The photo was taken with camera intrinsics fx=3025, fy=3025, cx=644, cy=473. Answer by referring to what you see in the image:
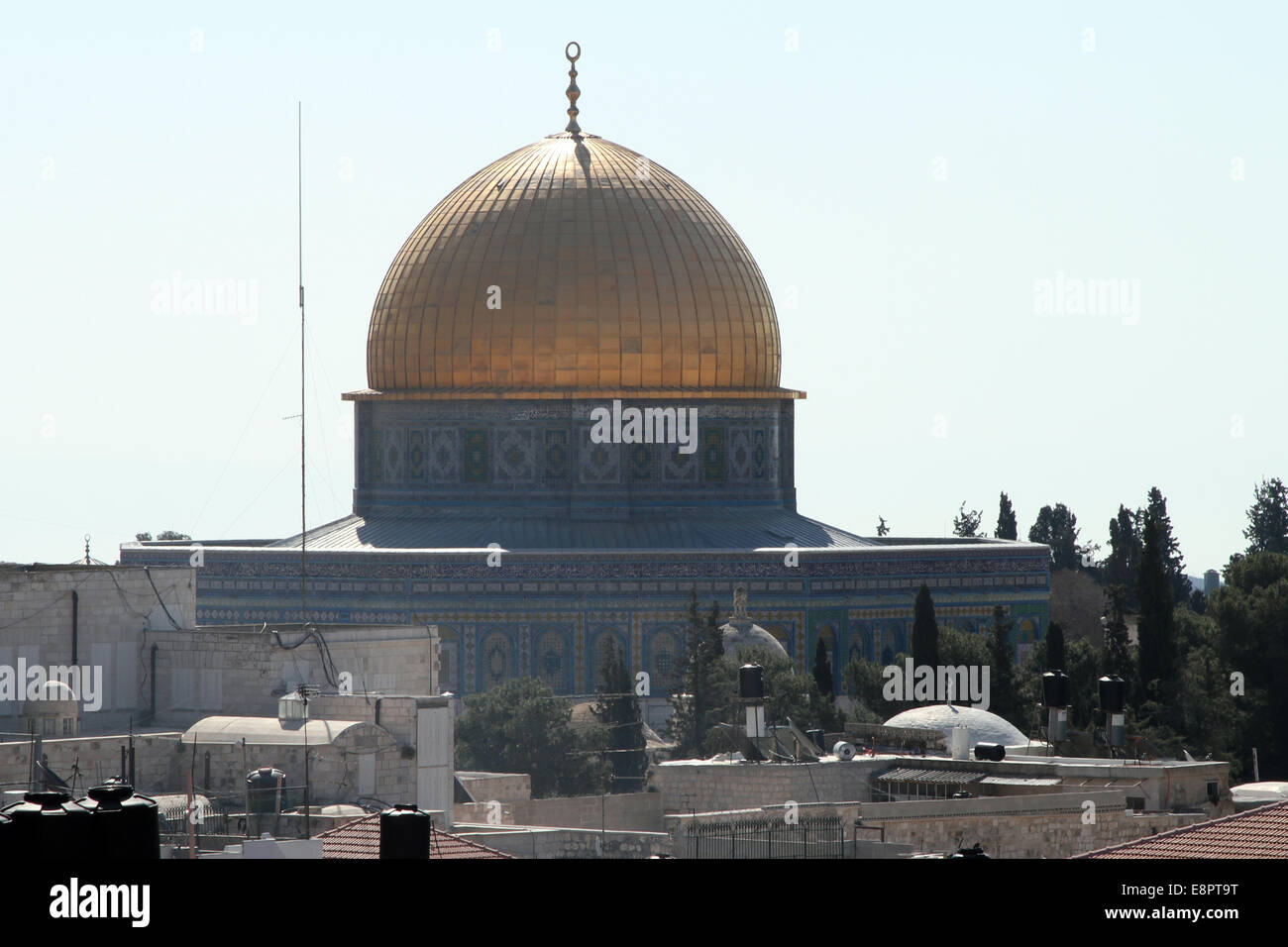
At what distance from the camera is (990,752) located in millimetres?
27219

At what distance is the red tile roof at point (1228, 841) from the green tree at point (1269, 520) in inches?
1726

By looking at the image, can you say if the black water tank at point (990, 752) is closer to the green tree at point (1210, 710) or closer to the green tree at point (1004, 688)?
the green tree at point (1004, 688)

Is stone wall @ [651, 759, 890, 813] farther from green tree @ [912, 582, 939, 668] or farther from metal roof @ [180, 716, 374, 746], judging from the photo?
green tree @ [912, 582, 939, 668]

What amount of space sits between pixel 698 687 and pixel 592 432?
935 cm

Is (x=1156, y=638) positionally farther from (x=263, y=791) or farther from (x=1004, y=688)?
(x=263, y=791)

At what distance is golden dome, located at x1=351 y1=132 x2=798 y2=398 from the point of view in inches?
1802

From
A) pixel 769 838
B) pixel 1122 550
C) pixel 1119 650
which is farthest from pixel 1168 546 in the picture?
pixel 769 838

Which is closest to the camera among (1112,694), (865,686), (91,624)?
(1112,694)

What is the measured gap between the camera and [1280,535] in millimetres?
62469

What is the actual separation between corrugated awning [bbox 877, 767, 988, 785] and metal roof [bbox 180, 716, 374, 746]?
4.76 meters

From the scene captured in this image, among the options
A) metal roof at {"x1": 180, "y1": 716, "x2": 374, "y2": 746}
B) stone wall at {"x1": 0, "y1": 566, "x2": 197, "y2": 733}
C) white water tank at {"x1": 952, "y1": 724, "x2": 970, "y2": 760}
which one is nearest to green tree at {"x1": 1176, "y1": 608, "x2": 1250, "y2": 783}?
white water tank at {"x1": 952, "y1": 724, "x2": 970, "y2": 760}
